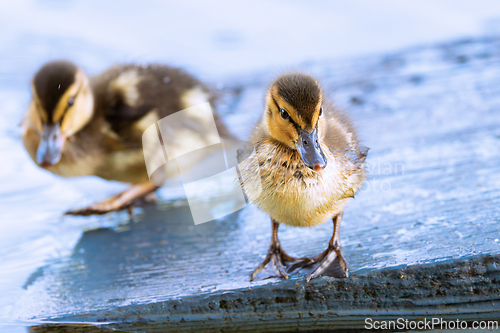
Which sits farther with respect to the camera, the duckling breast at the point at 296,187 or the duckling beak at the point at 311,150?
the duckling breast at the point at 296,187

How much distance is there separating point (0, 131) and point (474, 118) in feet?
9.08

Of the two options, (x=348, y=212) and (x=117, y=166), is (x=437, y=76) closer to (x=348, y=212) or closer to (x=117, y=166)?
(x=348, y=212)

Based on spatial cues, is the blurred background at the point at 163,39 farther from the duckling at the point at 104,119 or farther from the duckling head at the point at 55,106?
the duckling head at the point at 55,106

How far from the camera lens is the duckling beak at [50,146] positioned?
7.80 feet

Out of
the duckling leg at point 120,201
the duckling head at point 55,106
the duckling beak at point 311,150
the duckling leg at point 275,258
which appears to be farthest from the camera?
the duckling leg at point 120,201

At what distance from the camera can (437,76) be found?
11.3 ft

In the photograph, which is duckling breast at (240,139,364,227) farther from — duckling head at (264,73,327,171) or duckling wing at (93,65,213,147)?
duckling wing at (93,65,213,147)

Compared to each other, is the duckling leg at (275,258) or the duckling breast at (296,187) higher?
the duckling breast at (296,187)

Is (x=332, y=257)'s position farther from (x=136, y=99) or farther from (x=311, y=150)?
(x=136, y=99)

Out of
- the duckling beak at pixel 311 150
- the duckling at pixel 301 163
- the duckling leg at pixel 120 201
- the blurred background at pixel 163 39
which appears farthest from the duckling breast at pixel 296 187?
the duckling leg at pixel 120 201

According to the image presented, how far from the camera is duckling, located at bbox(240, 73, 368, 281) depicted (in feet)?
4.84

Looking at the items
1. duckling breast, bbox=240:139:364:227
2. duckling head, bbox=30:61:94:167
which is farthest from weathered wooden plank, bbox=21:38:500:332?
duckling head, bbox=30:61:94:167

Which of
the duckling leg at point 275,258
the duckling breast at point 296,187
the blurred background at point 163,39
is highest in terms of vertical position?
the duckling breast at point 296,187

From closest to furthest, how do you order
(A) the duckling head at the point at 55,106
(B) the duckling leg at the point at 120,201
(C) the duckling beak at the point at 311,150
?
1. (C) the duckling beak at the point at 311,150
2. (A) the duckling head at the point at 55,106
3. (B) the duckling leg at the point at 120,201
